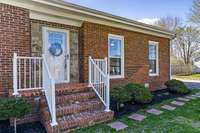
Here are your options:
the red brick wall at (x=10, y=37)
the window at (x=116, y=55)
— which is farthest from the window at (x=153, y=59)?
the red brick wall at (x=10, y=37)

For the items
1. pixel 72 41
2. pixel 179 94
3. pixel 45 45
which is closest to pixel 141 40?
pixel 179 94

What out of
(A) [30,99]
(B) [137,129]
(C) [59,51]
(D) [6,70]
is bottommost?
(B) [137,129]

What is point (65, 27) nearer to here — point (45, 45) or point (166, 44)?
point (45, 45)

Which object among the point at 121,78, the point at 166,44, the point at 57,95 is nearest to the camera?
the point at 57,95

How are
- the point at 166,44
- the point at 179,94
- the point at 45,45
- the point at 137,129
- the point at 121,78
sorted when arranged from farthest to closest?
the point at 166,44
the point at 179,94
the point at 121,78
the point at 45,45
the point at 137,129

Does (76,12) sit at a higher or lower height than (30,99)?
higher

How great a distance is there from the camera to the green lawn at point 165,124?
475 cm

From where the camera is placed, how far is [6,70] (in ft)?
17.2

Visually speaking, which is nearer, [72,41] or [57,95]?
[57,95]

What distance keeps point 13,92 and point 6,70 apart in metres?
0.64

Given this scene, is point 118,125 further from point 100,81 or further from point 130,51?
point 130,51

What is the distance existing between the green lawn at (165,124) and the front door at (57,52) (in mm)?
2477

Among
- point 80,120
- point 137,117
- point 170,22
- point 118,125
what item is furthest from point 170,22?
point 80,120

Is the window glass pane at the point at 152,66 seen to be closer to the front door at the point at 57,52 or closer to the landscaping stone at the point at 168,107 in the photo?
the landscaping stone at the point at 168,107
